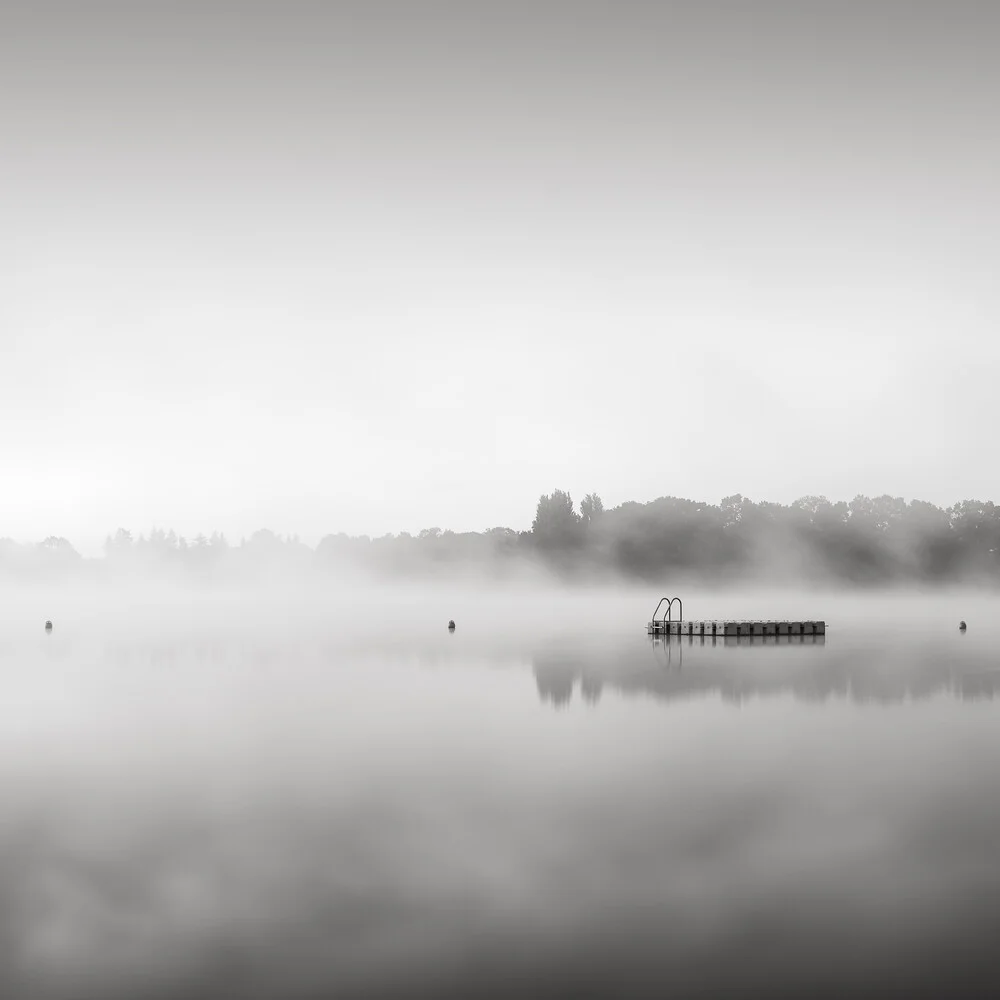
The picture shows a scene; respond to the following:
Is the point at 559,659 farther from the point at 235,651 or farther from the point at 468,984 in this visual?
the point at 468,984

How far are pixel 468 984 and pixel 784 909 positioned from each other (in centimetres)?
732

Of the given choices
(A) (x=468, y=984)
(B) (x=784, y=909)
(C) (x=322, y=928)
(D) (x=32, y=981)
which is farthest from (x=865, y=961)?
(D) (x=32, y=981)

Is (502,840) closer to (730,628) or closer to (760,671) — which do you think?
(760,671)

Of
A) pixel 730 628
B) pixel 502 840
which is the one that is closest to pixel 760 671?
pixel 730 628

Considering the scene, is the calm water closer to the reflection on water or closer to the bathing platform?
the reflection on water

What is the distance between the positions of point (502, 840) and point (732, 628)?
70.6 m

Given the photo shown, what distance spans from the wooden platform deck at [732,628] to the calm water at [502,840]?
3378 centimetres

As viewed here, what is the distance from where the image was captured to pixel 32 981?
16.3 metres

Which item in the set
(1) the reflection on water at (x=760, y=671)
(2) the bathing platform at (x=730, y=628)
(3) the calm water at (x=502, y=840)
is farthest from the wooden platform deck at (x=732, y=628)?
(3) the calm water at (x=502, y=840)

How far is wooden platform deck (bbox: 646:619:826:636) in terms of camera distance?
91238 mm

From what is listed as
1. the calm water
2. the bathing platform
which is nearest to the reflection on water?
the calm water

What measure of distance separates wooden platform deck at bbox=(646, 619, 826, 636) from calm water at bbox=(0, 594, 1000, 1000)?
3378cm

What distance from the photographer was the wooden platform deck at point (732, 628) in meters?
91.2

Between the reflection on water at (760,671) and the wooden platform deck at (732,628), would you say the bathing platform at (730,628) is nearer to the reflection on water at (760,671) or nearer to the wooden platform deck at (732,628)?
the wooden platform deck at (732,628)
